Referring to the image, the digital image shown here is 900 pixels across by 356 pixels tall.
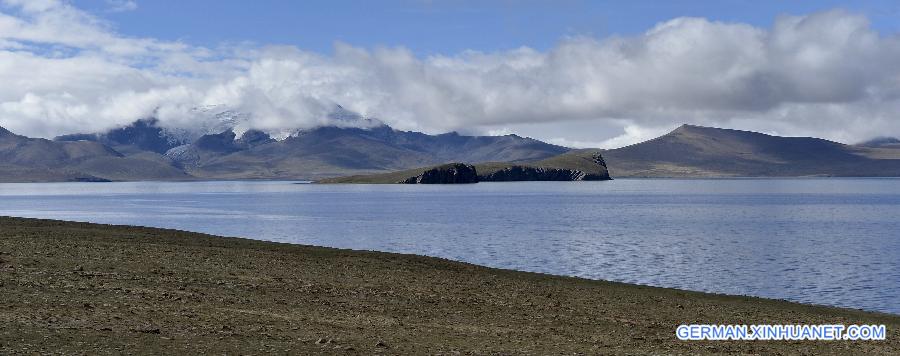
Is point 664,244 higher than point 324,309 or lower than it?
lower

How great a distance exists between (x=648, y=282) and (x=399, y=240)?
44654 millimetres

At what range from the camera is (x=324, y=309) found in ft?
108

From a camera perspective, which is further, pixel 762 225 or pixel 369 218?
pixel 369 218

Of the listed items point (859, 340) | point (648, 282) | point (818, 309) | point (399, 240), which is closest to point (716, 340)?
point (859, 340)

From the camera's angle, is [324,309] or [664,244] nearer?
[324,309]

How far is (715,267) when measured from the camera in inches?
2817

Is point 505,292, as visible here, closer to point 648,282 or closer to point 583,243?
point 648,282

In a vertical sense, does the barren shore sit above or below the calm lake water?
above

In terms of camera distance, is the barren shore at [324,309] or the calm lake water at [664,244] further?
the calm lake water at [664,244]

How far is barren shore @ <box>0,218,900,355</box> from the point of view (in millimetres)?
25469

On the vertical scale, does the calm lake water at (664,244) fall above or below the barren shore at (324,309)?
below

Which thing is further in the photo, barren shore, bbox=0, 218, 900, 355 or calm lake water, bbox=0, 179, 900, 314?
calm lake water, bbox=0, 179, 900, 314

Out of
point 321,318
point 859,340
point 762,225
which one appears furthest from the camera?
point 762,225

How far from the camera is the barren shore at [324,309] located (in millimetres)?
25469
